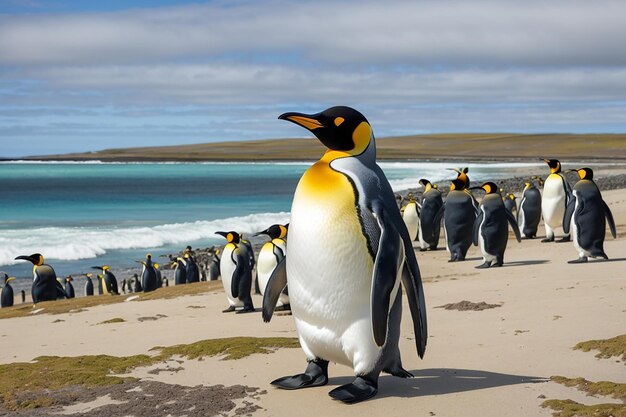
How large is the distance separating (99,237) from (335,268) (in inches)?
931

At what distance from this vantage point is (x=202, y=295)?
1171 cm

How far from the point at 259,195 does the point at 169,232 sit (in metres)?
24.8

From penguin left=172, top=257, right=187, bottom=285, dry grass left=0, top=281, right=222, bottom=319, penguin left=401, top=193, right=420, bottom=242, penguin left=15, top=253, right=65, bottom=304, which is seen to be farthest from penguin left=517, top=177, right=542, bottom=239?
penguin left=15, top=253, right=65, bottom=304

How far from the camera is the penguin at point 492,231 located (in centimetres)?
1197

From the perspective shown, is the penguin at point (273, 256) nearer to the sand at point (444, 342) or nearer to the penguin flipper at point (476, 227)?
the sand at point (444, 342)

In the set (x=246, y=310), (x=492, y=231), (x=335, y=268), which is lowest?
(x=246, y=310)

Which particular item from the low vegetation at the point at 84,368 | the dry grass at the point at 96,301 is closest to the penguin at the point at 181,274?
the dry grass at the point at 96,301

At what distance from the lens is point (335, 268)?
458 cm

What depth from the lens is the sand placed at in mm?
4566

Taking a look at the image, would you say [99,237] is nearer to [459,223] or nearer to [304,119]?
[459,223]

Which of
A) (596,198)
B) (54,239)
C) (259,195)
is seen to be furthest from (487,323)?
(259,195)

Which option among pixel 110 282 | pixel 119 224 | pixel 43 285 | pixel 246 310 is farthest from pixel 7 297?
pixel 119 224

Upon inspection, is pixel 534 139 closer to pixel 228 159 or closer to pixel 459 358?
pixel 228 159

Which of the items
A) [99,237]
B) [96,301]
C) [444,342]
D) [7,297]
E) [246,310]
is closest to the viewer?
[444,342]
